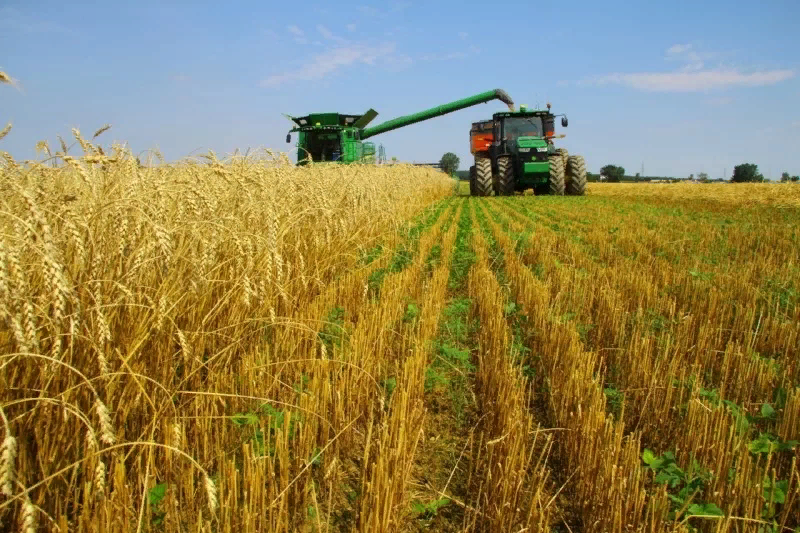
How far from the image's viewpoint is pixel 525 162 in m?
17.6

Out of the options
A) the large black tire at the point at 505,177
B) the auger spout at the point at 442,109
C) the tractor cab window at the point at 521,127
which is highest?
the auger spout at the point at 442,109

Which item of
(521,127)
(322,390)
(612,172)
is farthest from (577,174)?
(612,172)

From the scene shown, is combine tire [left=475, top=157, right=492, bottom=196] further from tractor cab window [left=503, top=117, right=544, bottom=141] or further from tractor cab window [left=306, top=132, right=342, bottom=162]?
tractor cab window [left=306, top=132, right=342, bottom=162]

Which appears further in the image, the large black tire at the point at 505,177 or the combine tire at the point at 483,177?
the combine tire at the point at 483,177

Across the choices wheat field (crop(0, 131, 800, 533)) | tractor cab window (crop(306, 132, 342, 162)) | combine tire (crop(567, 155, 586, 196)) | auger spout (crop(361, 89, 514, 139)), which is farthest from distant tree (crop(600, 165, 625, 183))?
wheat field (crop(0, 131, 800, 533))

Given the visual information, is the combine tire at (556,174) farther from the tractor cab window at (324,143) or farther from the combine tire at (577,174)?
→ the tractor cab window at (324,143)

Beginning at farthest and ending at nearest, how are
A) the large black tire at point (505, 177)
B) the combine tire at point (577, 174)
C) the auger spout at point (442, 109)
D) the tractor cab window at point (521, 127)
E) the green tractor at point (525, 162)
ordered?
1. the auger spout at point (442, 109)
2. the combine tire at point (577, 174)
3. the tractor cab window at point (521, 127)
4. the large black tire at point (505, 177)
5. the green tractor at point (525, 162)

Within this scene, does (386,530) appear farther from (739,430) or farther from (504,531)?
(739,430)

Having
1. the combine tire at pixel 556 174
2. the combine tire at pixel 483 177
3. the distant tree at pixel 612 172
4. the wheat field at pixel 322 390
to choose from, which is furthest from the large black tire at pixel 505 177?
the distant tree at pixel 612 172

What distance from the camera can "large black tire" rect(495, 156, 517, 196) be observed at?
1791 centimetres

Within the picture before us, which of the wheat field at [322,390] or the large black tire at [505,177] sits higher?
the large black tire at [505,177]

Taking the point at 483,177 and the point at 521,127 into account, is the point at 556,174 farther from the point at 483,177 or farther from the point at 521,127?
the point at 483,177

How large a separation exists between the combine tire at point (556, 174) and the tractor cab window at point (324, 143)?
271 inches

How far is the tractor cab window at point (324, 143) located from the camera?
17.8 metres
